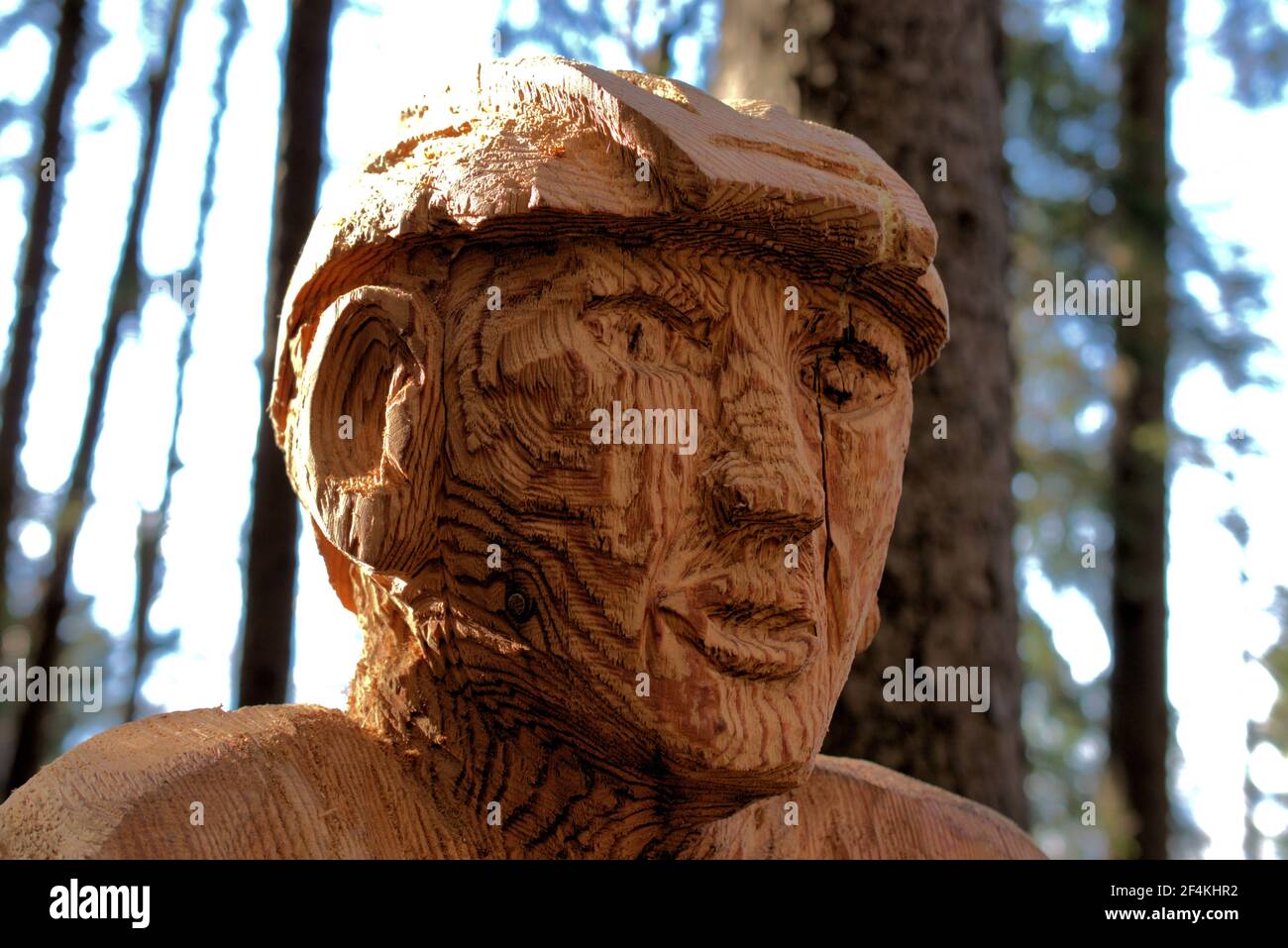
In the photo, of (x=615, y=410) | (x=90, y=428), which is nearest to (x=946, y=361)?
(x=615, y=410)

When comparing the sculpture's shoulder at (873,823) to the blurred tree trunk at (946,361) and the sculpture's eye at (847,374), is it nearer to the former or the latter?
the sculpture's eye at (847,374)

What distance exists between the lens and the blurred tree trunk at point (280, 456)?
4719mm

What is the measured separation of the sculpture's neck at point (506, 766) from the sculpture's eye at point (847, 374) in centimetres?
69

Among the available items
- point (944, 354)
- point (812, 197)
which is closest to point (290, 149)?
point (944, 354)

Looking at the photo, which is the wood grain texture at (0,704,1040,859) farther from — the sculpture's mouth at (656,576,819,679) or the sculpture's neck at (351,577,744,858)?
the sculpture's mouth at (656,576,819,679)

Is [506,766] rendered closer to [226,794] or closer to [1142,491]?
[226,794]

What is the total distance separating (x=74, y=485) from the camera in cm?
696

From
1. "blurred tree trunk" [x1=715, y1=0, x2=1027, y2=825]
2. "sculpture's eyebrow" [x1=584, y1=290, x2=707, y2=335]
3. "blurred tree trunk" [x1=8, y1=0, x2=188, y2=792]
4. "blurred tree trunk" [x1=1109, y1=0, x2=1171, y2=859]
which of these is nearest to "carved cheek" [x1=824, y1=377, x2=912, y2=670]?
"sculpture's eyebrow" [x1=584, y1=290, x2=707, y2=335]

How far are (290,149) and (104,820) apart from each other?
3.26m

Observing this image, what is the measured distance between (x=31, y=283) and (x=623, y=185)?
594 cm

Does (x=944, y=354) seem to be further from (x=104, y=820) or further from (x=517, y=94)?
(x=104, y=820)

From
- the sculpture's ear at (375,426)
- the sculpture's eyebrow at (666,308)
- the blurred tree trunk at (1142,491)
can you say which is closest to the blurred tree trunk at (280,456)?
the sculpture's ear at (375,426)

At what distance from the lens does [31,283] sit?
7.26 metres
